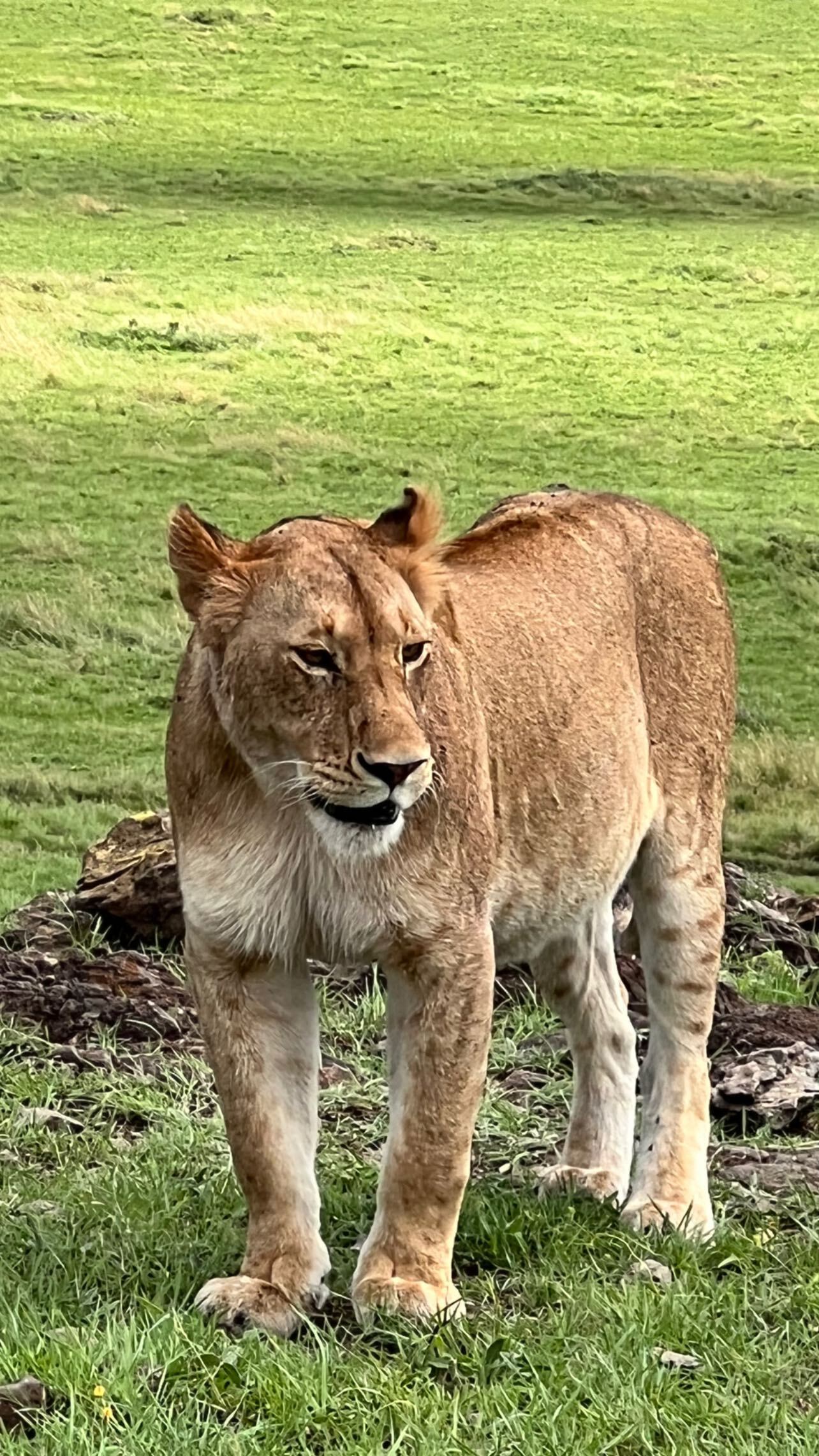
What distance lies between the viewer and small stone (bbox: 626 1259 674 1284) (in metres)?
4.83

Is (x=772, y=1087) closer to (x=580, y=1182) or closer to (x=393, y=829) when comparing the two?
(x=580, y=1182)

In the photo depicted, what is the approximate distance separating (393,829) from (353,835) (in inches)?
3.0

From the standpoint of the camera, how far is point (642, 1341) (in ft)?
14.2

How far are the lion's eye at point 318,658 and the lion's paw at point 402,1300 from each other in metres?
1.22

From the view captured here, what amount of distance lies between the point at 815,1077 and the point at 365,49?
49.4 ft

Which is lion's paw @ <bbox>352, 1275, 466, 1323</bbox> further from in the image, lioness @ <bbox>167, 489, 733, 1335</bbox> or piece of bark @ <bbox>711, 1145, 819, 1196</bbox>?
piece of bark @ <bbox>711, 1145, 819, 1196</bbox>

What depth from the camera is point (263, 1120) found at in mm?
4613

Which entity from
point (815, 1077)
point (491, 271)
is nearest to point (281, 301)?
point (491, 271)

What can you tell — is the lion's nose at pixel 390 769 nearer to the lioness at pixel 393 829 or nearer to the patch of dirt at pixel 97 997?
the lioness at pixel 393 829

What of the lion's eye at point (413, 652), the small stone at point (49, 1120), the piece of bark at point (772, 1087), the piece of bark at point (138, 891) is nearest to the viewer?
the lion's eye at point (413, 652)

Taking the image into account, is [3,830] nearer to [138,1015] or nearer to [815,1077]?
[138,1015]

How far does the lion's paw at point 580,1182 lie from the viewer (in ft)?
17.8

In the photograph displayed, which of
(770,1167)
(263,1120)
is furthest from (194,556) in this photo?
(770,1167)

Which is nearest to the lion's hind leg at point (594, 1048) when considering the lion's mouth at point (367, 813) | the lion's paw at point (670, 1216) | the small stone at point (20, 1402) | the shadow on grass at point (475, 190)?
the lion's paw at point (670, 1216)
